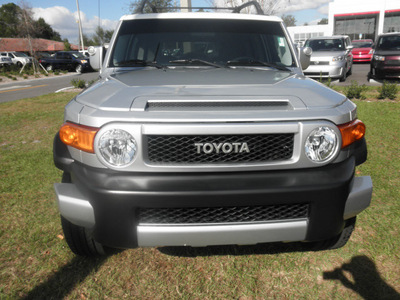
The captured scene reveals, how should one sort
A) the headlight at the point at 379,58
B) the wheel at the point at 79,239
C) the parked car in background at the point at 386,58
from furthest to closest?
1. the headlight at the point at 379,58
2. the parked car in background at the point at 386,58
3. the wheel at the point at 79,239

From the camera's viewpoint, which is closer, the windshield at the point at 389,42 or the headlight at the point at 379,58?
the headlight at the point at 379,58

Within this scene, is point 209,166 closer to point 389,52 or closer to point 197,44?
point 197,44

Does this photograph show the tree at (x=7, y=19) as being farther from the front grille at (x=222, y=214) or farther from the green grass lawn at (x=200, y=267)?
the front grille at (x=222, y=214)

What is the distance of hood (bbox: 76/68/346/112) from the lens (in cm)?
195

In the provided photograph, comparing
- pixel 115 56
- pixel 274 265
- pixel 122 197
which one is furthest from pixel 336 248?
pixel 115 56

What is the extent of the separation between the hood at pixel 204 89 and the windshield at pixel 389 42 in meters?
11.7

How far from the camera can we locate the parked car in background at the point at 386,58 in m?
11.0

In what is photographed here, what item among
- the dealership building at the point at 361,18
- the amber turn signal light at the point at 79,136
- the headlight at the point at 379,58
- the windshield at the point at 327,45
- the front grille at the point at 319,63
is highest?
the dealership building at the point at 361,18

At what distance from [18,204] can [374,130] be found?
5.64 m

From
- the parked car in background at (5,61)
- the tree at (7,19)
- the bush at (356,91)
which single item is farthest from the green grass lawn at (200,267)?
the tree at (7,19)

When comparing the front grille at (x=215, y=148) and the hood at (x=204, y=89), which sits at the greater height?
the hood at (x=204, y=89)

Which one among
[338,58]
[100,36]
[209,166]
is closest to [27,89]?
[338,58]

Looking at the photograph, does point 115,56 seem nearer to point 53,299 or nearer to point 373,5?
point 53,299

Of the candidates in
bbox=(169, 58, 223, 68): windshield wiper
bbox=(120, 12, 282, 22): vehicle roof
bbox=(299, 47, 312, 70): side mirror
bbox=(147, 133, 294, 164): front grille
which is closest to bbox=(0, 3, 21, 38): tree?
bbox=(120, 12, 282, 22): vehicle roof
